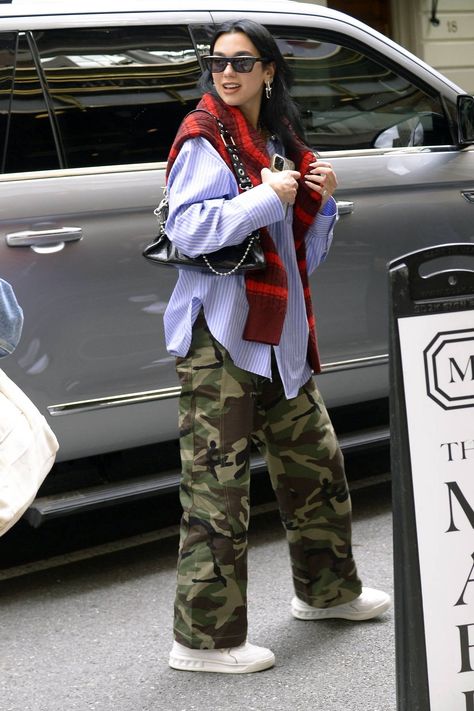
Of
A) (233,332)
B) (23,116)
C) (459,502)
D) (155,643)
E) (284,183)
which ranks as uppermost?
(23,116)

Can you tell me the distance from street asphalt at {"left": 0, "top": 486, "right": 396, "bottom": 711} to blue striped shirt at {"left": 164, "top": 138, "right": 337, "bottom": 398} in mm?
789

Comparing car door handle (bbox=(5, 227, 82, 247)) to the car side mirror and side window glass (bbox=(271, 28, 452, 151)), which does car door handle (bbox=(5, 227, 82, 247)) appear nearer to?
side window glass (bbox=(271, 28, 452, 151))

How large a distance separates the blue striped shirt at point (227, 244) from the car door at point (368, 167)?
116 centimetres

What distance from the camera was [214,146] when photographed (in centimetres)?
344

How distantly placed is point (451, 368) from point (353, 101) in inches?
108

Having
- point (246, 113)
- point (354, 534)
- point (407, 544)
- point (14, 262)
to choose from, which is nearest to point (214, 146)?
point (246, 113)

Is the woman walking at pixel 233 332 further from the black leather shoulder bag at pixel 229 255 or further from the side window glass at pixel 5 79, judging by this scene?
the side window glass at pixel 5 79

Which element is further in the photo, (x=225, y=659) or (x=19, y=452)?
(x=225, y=659)

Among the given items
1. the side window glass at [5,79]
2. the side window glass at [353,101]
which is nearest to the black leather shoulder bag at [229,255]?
the side window glass at [5,79]

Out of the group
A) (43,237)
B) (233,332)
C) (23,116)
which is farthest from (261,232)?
(23,116)

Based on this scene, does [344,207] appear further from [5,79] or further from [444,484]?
[444,484]

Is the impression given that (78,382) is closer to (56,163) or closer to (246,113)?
(56,163)

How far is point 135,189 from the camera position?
4434 mm

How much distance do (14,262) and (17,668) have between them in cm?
132
